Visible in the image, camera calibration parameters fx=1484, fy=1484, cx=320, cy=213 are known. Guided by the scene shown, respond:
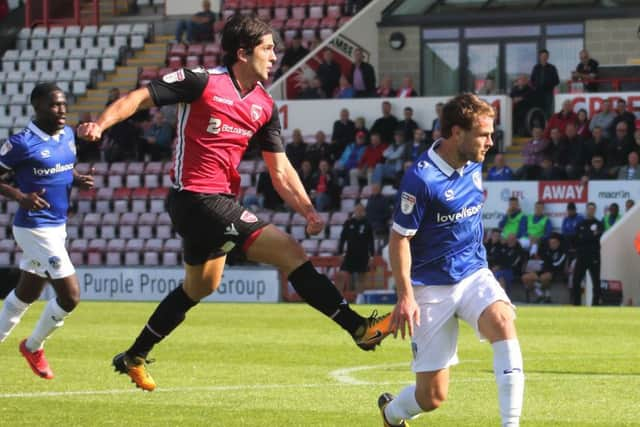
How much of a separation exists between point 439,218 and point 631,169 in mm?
19772

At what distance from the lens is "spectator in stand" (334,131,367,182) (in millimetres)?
30719

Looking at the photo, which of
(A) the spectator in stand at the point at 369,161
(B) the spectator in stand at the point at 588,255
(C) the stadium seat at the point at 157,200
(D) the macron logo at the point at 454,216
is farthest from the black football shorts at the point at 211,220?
(C) the stadium seat at the point at 157,200

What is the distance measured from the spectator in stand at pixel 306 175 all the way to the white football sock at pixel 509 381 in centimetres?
2200

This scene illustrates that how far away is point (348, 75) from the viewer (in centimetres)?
3400

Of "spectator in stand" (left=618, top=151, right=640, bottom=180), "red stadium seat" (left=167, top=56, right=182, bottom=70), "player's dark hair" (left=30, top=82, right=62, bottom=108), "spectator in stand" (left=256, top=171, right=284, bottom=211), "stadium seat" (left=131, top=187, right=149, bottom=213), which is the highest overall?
"red stadium seat" (left=167, top=56, right=182, bottom=70)

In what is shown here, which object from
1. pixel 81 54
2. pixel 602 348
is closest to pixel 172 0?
pixel 81 54

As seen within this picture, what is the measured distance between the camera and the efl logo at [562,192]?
27641 millimetres

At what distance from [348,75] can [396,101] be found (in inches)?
109

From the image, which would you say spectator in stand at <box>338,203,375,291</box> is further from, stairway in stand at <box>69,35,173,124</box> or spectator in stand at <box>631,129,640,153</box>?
stairway in stand at <box>69,35,173,124</box>

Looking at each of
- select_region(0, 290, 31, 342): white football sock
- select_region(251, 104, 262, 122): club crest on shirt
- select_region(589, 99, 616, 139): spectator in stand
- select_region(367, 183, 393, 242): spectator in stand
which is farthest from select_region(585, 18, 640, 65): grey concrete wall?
select_region(251, 104, 262, 122): club crest on shirt

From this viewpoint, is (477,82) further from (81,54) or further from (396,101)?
(81,54)

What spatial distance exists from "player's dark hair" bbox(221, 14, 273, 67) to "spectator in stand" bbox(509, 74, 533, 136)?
72.2ft

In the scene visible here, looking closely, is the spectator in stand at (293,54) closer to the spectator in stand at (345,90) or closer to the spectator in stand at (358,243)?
the spectator in stand at (345,90)

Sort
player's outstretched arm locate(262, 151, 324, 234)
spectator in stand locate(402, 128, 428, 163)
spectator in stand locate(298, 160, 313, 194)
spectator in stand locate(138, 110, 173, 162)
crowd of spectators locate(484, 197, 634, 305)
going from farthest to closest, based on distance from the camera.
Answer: spectator in stand locate(138, 110, 173, 162) < spectator in stand locate(298, 160, 313, 194) < spectator in stand locate(402, 128, 428, 163) < crowd of spectators locate(484, 197, 634, 305) < player's outstretched arm locate(262, 151, 324, 234)
